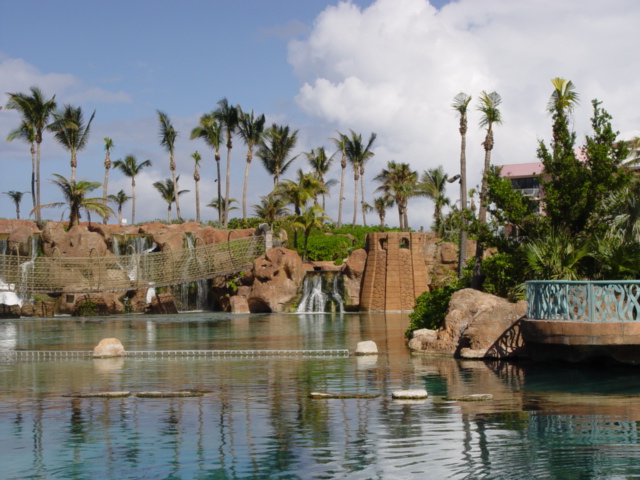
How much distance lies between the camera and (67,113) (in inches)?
2331

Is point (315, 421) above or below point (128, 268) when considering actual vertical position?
below

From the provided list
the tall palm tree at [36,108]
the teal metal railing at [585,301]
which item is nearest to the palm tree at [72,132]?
the tall palm tree at [36,108]

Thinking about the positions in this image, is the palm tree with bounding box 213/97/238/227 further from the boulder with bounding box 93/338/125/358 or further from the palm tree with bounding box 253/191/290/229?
the boulder with bounding box 93/338/125/358

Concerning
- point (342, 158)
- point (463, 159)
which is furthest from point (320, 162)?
point (463, 159)

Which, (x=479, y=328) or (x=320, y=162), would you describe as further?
(x=320, y=162)

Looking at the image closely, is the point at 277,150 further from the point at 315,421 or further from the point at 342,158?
the point at 315,421

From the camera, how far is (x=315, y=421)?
36.2ft

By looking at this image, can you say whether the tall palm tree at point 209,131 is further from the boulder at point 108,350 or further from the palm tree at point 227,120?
the boulder at point 108,350

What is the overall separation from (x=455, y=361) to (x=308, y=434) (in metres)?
8.50

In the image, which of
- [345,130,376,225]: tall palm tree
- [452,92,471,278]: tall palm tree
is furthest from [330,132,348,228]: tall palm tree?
[452,92,471,278]: tall palm tree

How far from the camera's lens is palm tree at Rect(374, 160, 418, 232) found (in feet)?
218

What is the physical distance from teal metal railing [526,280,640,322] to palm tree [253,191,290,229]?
39442 millimetres

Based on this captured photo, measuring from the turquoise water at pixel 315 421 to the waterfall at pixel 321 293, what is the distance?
962 inches

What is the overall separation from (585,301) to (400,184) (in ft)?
179
